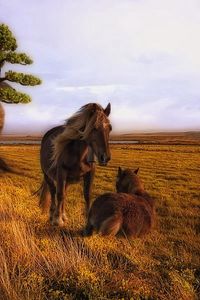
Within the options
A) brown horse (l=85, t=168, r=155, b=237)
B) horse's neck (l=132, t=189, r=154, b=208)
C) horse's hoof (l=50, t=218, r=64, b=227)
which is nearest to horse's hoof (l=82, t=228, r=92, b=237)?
brown horse (l=85, t=168, r=155, b=237)

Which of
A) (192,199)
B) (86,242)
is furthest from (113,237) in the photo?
(192,199)

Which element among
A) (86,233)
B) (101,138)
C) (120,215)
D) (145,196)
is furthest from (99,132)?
(145,196)

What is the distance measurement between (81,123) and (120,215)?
184 centimetres

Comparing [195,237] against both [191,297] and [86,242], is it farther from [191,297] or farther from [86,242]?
[191,297]

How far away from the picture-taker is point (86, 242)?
286 inches

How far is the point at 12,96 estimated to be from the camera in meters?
26.6

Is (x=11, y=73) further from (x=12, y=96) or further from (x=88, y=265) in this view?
(x=88, y=265)

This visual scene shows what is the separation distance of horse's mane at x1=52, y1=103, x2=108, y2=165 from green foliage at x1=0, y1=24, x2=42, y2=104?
728 inches

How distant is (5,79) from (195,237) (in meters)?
20.1

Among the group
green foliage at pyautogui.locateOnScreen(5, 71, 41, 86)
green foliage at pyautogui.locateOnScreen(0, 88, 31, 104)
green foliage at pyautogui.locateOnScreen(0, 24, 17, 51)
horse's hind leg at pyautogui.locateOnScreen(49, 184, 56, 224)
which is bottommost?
horse's hind leg at pyautogui.locateOnScreen(49, 184, 56, 224)

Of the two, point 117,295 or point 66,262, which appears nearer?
point 117,295

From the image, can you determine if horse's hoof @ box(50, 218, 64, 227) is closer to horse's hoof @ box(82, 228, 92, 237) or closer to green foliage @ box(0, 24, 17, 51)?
horse's hoof @ box(82, 228, 92, 237)

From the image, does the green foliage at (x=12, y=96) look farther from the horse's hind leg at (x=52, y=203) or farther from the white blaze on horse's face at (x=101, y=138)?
the white blaze on horse's face at (x=101, y=138)

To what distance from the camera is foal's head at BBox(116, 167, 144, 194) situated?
31.1 feet
